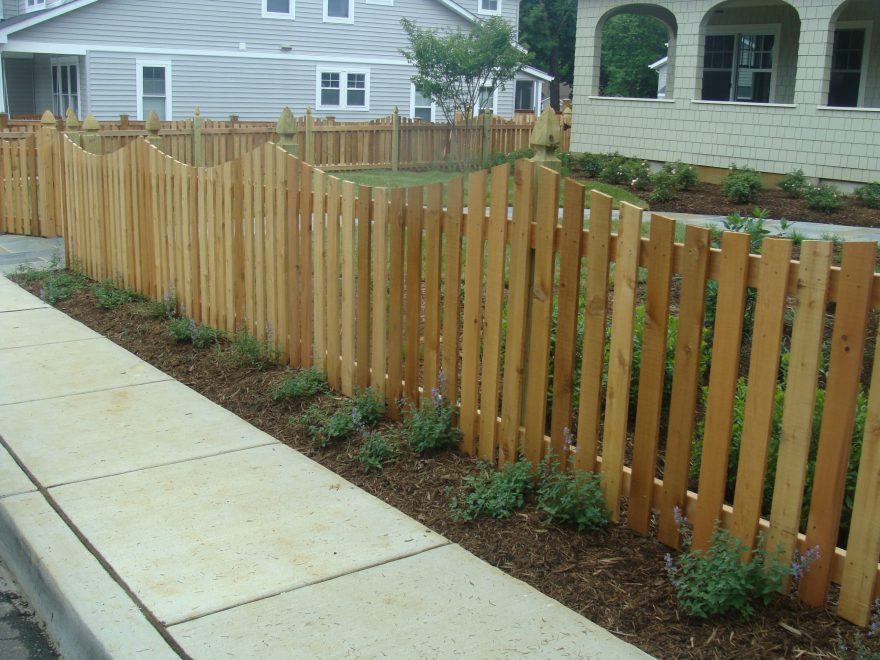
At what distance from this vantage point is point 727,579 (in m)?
3.57

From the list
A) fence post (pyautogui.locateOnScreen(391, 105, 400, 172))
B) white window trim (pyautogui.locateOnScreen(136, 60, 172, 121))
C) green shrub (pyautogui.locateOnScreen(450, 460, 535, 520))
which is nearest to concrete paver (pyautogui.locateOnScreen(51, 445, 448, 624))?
green shrub (pyautogui.locateOnScreen(450, 460, 535, 520))

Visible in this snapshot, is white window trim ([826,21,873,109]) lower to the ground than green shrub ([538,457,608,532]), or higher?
higher

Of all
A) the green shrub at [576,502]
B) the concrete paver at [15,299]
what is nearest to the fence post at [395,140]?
the concrete paver at [15,299]

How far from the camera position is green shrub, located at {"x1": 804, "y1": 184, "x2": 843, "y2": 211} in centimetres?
1431

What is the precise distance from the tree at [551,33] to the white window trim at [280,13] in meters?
30.9

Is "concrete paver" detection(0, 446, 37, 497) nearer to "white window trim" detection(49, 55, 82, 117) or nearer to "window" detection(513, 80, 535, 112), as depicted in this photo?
"white window trim" detection(49, 55, 82, 117)

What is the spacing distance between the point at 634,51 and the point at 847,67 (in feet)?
113

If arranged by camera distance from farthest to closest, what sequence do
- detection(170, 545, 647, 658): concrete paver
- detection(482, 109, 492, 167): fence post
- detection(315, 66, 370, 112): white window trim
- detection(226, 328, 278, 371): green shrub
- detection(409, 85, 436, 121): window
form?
detection(409, 85, 436, 121): window < detection(315, 66, 370, 112): white window trim < detection(482, 109, 492, 167): fence post < detection(226, 328, 278, 371): green shrub < detection(170, 545, 647, 658): concrete paver

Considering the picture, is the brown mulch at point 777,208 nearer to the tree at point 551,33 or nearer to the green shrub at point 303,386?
the green shrub at point 303,386

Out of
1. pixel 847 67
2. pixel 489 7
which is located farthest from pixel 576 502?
pixel 489 7

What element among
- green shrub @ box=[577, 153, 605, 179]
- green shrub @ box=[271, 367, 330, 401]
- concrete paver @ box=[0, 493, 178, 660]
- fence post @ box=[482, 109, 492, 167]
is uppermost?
fence post @ box=[482, 109, 492, 167]

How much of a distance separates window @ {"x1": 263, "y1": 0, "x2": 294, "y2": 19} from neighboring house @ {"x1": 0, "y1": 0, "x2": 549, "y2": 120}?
0.10ft

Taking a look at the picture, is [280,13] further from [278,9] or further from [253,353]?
[253,353]

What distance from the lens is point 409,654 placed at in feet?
11.3
